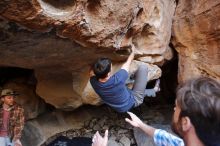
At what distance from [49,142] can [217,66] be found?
2141 millimetres

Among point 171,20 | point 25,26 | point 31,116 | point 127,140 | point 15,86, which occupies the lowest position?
point 127,140

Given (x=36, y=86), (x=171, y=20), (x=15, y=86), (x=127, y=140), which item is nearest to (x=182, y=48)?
(x=171, y=20)

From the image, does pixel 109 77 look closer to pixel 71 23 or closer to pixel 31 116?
pixel 71 23

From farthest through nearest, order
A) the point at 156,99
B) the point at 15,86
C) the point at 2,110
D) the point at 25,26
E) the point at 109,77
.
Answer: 1. the point at 156,99
2. the point at 15,86
3. the point at 2,110
4. the point at 109,77
5. the point at 25,26

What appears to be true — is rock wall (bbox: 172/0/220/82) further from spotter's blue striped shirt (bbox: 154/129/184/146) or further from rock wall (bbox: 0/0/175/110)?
spotter's blue striped shirt (bbox: 154/129/184/146)

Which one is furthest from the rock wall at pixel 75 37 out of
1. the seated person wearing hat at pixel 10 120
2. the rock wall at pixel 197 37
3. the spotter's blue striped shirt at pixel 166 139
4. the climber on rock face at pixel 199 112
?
the climber on rock face at pixel 199 112

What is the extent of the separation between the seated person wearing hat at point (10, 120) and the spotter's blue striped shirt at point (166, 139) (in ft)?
6.44

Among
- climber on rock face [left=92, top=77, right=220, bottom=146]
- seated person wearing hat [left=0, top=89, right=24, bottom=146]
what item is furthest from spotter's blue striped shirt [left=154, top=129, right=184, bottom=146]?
seated person wearing hat [left=0, top=89, right=24, bottom=146]

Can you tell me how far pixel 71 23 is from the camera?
2.26 m

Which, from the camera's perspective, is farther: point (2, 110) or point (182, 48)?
point (182, 48)

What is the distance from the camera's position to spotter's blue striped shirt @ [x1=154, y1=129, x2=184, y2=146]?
55.8 inches

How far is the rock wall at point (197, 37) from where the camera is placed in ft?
10.9

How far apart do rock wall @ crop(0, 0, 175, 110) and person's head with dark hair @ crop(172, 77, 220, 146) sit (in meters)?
1.21

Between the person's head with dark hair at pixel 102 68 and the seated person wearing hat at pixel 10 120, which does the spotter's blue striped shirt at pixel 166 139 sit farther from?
the seated person wearing hat at pixel 10 120
